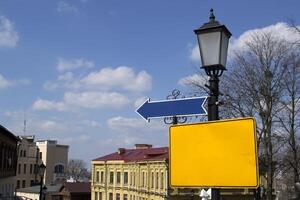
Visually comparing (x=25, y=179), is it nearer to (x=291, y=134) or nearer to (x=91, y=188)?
(x=91, y=188)

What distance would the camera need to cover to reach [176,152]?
530 cm

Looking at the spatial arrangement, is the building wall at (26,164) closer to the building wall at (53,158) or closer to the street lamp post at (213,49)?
the building wall at (53,158)

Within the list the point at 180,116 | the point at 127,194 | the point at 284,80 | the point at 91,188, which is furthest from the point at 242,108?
the point at 91,188

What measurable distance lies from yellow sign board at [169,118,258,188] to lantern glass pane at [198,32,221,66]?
88 centimetres

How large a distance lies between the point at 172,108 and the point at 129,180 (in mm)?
55701

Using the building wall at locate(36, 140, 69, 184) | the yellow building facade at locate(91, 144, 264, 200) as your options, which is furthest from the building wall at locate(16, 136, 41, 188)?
the yellow building facade at locate(91, 144, 264, 200)

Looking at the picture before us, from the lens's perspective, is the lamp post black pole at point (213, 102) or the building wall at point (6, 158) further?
the building wall at point (6, 158)

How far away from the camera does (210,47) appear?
5.62 m

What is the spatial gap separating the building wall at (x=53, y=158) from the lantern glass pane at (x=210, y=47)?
105635 mm

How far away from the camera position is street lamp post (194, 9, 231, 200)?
5.57m

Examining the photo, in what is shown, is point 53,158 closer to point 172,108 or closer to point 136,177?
point 136,177

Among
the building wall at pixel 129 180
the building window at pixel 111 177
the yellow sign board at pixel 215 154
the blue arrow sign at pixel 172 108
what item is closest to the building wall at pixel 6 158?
the building wall at pixel 129 180

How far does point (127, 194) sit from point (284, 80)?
120 ft

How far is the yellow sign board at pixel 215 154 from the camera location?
4.79m
